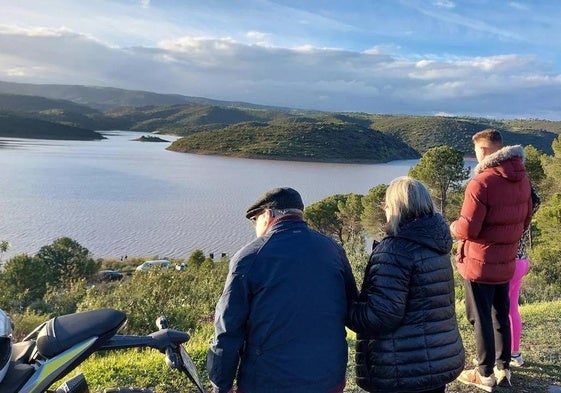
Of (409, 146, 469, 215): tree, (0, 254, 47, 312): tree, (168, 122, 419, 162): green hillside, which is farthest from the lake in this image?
(409, 146, 469, 215): tree

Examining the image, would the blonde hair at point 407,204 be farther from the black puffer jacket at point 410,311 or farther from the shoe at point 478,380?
the shoe at point 478,380

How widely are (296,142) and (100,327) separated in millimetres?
A: 88625

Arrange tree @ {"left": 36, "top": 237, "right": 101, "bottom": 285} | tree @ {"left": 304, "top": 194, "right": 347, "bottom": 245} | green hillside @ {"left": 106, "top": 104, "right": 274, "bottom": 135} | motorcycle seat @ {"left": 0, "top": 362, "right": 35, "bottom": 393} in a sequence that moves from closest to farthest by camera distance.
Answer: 1. motorcycle seat @ {"left": 0, "top": 362, "right": 35, "bottom": 393}
2. tree @ {"left": 36, "top": 237, "right": 101, "bottom": 285}
3. tree @ {"left": 304, "top": 194, "right": 347, "bottom": 245}
4. green hillside @ {"left": 106, "top": 104, "right": 274, "bottom": 135}

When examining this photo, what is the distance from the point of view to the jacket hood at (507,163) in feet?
10.6

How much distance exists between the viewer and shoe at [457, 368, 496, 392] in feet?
11.4

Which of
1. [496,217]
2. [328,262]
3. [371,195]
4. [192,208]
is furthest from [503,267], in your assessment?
[192,208]

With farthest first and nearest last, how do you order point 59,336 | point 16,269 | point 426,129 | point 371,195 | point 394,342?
point 426,129, point 371,195, point 16,269, point 394,342, point 59,336

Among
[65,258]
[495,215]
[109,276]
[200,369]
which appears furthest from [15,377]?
[65,258]

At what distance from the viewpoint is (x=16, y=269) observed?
2166cm

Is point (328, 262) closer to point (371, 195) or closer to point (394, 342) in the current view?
point (394, 342)

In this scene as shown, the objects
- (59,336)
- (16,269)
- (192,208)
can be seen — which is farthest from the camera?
(192,208)

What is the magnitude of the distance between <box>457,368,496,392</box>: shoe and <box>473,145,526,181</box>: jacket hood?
129 centimetres

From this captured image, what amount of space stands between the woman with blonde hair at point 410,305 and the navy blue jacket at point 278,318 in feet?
0.87

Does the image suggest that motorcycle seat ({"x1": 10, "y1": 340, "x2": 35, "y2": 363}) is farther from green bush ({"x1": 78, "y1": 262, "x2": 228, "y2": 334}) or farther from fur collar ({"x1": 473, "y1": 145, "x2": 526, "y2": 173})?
green bush ({"x1": 78, "y1": 262, "x2": 228, "y2": 334})
